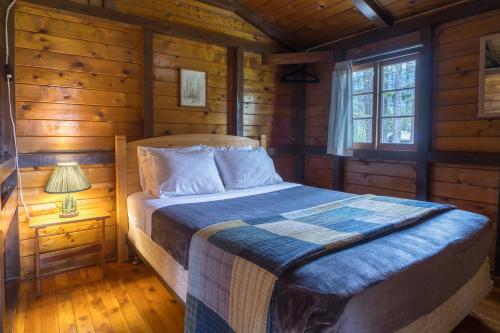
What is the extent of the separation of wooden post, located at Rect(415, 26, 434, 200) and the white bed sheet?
129 cm

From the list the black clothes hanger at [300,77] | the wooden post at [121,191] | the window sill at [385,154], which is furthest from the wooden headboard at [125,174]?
the window sill at [385,154]

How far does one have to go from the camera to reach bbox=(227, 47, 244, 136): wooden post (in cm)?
351

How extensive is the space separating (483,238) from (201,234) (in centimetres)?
155

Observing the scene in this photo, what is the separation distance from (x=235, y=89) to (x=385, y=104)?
1.57 m

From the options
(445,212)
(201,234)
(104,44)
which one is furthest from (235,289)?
(104,44)

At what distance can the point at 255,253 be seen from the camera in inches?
49.5

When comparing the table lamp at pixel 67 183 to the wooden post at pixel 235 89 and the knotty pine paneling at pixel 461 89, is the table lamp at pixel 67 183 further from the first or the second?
the knotty pine paneling at pixel 461 89

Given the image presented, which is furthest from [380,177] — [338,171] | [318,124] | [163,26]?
[163,26]

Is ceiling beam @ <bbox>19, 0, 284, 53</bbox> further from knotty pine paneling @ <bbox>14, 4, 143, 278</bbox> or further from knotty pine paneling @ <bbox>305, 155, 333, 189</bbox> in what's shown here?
knotty pine paneling @ <bbox>305, 155, 333, 189</bbox>

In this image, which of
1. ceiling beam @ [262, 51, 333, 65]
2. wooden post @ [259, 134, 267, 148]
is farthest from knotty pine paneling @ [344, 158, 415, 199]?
ceiling beam @ [262, 51, 333, 65]

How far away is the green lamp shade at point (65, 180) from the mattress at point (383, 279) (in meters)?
1.12

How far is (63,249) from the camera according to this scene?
264 centimetres

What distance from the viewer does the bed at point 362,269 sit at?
1.03 meters

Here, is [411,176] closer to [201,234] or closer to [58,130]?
[201,234]
